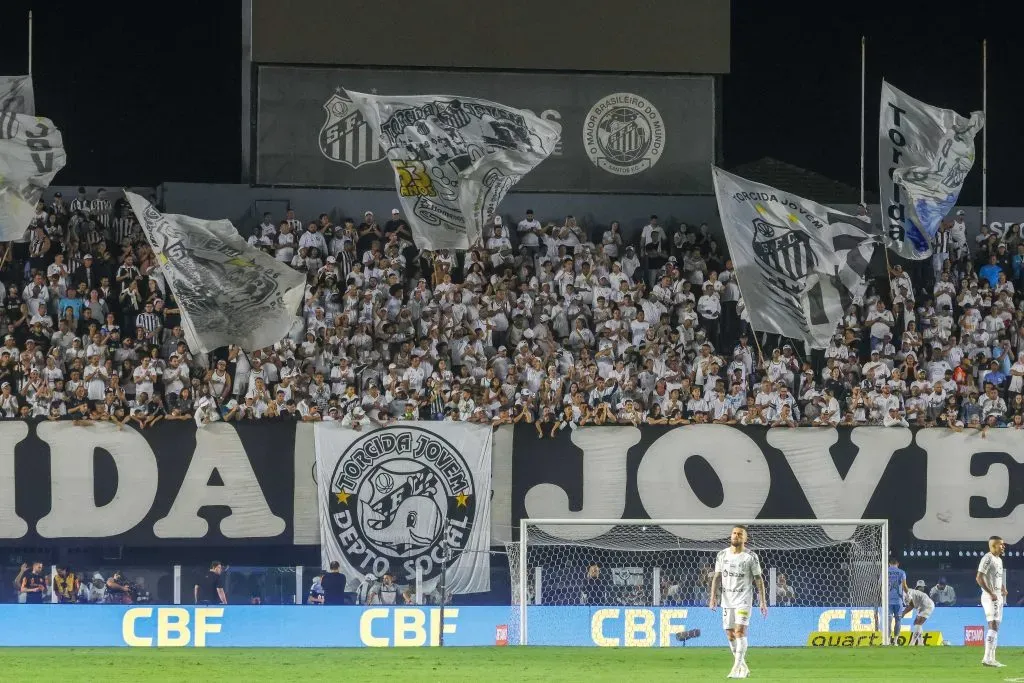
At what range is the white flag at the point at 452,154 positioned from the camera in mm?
30156

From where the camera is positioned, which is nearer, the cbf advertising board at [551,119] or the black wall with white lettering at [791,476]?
the black wall with white lettering at [791,476]

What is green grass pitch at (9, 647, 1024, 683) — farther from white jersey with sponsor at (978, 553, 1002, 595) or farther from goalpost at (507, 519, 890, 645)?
goalpost at (507, 519, 890, 645)

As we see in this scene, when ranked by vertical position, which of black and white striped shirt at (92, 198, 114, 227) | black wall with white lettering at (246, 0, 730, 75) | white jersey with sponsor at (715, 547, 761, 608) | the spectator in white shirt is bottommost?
the spectator in white shirt

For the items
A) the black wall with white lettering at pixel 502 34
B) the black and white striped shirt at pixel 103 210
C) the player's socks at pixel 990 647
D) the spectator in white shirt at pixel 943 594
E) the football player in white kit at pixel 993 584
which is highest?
the black wall with white lettering at pixel 502 34

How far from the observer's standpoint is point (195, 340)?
2858cm

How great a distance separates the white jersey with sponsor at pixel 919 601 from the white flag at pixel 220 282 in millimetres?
11804

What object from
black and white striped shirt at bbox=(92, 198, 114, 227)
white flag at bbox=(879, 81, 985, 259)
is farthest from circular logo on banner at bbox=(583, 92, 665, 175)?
black and white striped shirt at bbox=(92, 198, 114, 227)

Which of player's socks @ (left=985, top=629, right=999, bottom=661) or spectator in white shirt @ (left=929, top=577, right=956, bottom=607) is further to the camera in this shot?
spectator in white shirt @ (left=929, top=577, right=956, bottom=607)

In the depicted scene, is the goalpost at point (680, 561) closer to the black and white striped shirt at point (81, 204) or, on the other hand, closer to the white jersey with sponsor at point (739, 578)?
the white jersey with sponsor at point (739, 578)

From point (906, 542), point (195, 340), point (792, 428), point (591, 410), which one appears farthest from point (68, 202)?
point (906, 542)

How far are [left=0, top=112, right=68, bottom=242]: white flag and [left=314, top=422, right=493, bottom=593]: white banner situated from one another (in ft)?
21.5

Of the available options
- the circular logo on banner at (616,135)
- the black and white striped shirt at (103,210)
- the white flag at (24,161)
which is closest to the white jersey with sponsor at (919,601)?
the circular logo on banner at (616,135)

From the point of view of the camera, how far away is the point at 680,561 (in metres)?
31.0

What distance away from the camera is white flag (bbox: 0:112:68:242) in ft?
99.2
